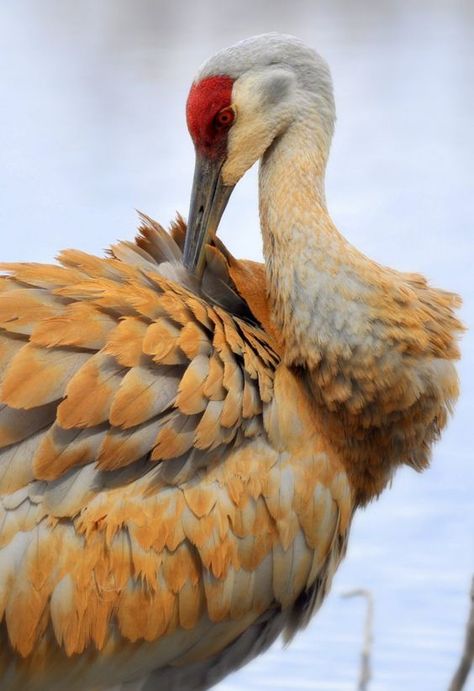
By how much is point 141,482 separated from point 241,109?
114 cm

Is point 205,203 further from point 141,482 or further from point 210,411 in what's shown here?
point 141,482

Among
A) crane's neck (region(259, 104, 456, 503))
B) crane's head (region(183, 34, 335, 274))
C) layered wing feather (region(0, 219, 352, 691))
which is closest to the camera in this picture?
layered wing feather (region(0, 219, 352, 691))

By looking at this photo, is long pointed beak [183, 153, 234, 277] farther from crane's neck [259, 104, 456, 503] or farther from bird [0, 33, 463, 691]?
crane's neck [259, 104, 456, 503]

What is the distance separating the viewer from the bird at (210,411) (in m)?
4.55

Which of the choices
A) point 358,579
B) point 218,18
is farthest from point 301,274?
point 218,18

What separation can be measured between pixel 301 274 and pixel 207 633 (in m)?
0.99

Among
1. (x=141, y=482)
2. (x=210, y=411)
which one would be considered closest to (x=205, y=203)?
(x=210, y=411)

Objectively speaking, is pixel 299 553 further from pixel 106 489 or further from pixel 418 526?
pixel 418 526

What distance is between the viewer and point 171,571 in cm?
465

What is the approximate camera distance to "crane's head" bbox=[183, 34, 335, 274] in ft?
16.7

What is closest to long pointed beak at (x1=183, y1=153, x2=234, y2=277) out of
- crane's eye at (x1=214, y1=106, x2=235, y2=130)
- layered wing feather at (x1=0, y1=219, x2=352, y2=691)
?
crane's eye at (x1=214, y1=106, x2=235, y2=130)

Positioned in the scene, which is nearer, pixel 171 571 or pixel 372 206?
pixel 171 571

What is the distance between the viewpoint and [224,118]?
5109mm

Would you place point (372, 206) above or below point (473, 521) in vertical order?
above
